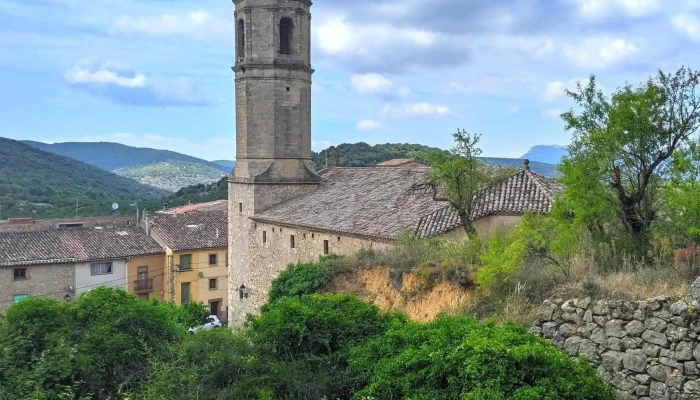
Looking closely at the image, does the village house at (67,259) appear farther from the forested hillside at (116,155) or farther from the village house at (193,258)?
the forested hillside at (116,155)

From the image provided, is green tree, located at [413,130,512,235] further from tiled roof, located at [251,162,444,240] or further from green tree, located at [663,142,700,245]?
green tree, located at [663,142,700,245]

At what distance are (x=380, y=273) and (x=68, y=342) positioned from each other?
7.21m

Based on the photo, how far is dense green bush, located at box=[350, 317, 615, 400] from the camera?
256 inches

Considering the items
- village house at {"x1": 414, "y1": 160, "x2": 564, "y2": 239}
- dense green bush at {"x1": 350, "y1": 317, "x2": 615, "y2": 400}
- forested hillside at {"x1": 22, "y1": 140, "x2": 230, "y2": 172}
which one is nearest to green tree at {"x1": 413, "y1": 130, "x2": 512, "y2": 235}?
village house at {"x1": 414, "y1": 160, "x2": 564, "y2": 239}

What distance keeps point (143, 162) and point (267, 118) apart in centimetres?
16684

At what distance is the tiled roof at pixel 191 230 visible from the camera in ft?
113

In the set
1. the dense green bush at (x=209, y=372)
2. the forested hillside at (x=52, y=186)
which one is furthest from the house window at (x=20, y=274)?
the forested hillside at (x=52, y=186)

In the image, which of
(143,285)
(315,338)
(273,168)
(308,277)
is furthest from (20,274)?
(315,338)

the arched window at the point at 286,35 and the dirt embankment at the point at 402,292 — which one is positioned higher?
the arched window at the point at 286,35

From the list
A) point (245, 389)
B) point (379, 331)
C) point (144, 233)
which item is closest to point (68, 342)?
point (245, 389)

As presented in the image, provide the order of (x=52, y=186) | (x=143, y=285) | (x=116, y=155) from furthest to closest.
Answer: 1. (x=116, y=155)
2. (x=52, y=186)
3. (x=143, y=285)

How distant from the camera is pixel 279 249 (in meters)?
22.2

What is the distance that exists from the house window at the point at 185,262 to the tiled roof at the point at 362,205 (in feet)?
39.4

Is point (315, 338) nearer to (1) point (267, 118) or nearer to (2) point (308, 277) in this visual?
(2) point (308, 277)
